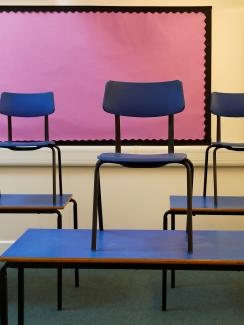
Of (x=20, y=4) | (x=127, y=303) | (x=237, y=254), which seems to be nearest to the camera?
(x=237, y=254)

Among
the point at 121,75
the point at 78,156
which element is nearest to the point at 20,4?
the point at 121,75

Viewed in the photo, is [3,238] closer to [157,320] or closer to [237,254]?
[157,320]

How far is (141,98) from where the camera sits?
226 cm

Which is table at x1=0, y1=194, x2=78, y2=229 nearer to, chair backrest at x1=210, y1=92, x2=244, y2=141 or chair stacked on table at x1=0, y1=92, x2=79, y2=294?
chair stacked on table at x1=0, y1=92, x2=79, y2=294

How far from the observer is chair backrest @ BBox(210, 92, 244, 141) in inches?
115

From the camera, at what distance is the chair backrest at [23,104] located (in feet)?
9.75

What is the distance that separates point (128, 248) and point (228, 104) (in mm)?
1548

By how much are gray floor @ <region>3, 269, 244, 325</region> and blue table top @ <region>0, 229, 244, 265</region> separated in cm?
48

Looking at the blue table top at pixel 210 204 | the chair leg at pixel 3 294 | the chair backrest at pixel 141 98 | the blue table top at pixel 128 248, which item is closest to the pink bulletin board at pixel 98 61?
the blue table top at pixel 210 204

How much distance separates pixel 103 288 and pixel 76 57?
1742 mm

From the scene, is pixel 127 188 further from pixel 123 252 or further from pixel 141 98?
pixel 123 252

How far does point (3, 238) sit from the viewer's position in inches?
133

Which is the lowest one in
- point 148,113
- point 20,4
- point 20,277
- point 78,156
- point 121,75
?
point 20,277

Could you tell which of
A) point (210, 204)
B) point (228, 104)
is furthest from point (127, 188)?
point (228, 104)
